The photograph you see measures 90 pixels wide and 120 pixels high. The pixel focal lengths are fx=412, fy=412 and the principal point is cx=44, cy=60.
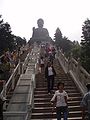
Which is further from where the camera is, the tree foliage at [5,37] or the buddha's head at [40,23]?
the buddha's head at [40,23]

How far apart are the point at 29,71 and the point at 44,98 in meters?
7.88

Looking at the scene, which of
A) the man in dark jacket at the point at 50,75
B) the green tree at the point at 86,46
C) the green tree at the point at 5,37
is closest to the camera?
the man in dark jacket at the point at 50,75

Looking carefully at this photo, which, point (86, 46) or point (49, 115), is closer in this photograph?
point (49, 115)

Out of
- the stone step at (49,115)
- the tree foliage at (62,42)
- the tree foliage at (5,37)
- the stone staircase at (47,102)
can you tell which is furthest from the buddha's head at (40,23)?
the stone step at (49,115)

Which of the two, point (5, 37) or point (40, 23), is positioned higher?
point (40, 23)

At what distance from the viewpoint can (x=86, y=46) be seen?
190 feet

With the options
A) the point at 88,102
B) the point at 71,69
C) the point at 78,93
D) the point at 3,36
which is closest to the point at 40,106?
the point at 78,93

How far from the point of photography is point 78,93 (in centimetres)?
1972

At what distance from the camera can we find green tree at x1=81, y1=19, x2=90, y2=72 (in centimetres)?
4839

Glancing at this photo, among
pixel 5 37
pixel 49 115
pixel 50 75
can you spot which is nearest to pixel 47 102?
pixel 50 75

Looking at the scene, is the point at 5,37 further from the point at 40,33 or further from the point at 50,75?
the point at 50,75

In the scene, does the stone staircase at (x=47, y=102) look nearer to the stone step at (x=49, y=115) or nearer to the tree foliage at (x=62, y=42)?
the stone step at (x=49, y=115)

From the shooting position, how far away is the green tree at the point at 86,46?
48.4 metres

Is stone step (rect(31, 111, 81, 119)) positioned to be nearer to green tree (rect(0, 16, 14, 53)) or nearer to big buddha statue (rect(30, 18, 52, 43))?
green tree (rect(0, 16, 14, 53))
